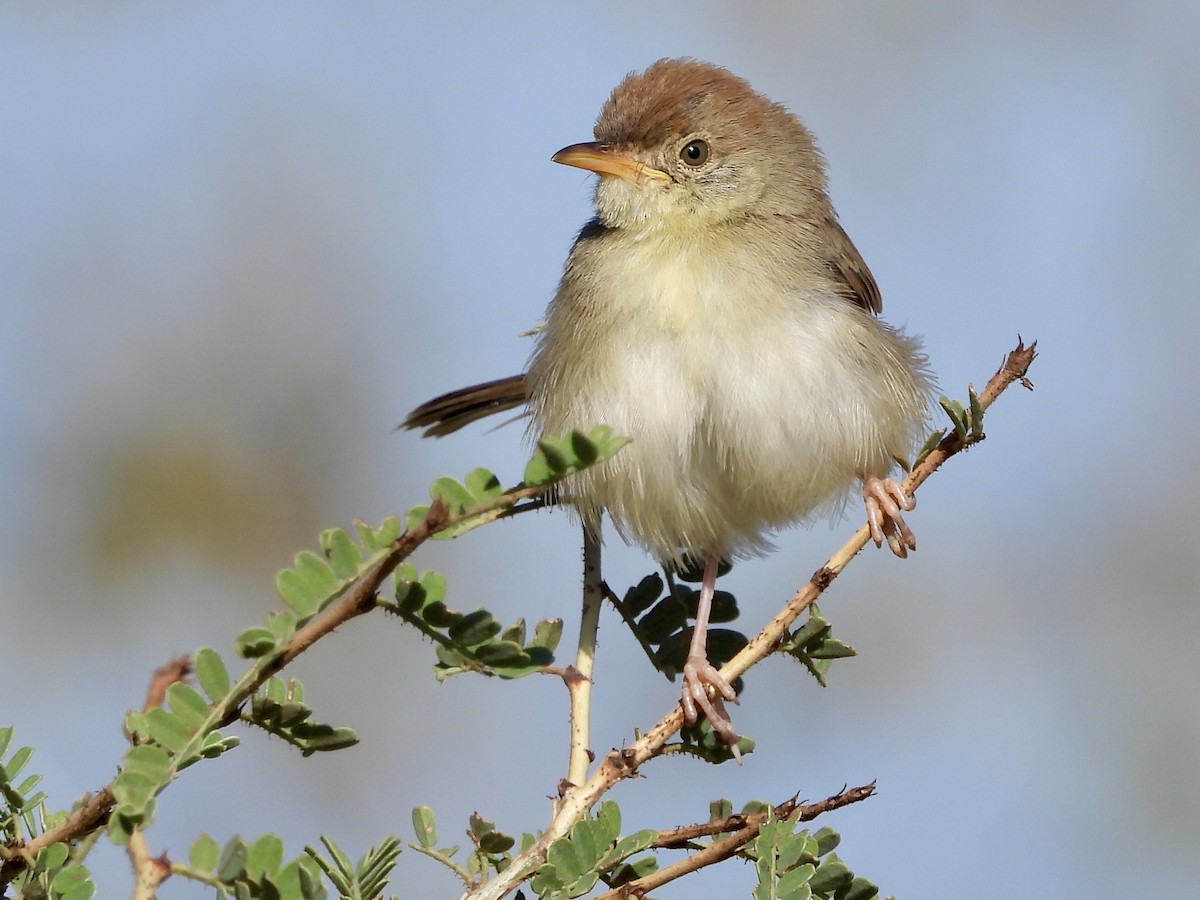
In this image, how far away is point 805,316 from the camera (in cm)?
381

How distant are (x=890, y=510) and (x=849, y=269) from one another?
34.7 inches

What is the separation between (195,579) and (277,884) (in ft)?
13.1

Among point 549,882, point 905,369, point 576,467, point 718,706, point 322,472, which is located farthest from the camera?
point 322,472

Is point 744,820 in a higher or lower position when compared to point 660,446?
lower

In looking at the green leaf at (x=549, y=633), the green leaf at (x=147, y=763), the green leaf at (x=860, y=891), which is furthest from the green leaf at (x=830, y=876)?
the green leaf at (x=147, y=763)

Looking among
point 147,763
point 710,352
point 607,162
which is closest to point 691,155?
point 607,162

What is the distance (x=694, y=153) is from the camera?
14.2 feet

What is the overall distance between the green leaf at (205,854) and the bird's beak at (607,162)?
9.88 ft

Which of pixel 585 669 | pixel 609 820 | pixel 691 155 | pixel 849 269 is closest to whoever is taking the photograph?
pixel 609 820

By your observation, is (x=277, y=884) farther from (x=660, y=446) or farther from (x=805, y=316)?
(x=805, y=316)

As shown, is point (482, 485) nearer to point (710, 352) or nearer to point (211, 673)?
point (211, 673)

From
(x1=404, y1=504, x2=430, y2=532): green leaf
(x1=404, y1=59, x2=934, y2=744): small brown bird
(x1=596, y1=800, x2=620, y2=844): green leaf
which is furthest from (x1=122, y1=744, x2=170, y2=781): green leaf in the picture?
(x1=404, y1=59, x2=934, y2=744): small brown bird

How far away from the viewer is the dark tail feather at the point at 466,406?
436 cm

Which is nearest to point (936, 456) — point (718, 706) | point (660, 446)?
point (718, 706)
